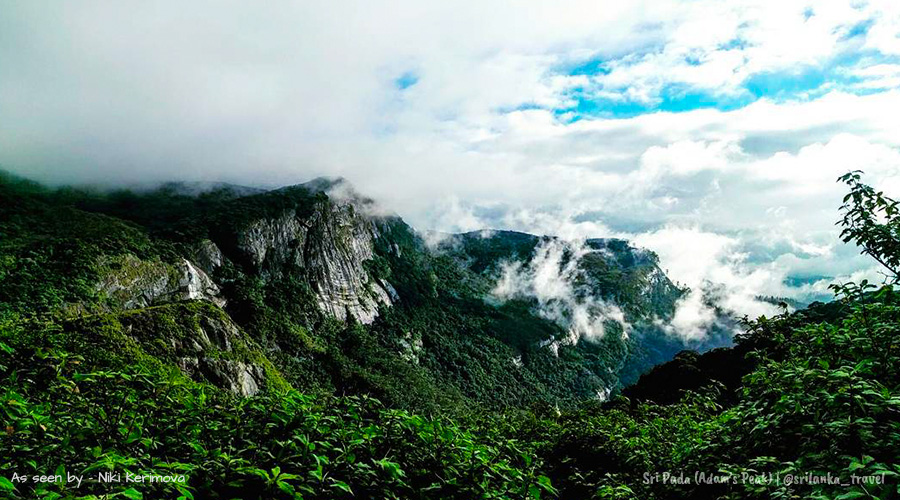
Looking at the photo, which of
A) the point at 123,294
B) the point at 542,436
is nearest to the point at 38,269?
the point at 123,294

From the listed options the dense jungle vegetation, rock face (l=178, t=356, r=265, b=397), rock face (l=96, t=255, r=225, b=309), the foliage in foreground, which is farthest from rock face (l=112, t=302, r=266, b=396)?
the foliage in foreground

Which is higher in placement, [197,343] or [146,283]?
[146,283]

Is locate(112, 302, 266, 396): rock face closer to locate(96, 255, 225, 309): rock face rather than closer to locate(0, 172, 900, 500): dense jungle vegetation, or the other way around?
locate(96, 255, 225, 309): rock face

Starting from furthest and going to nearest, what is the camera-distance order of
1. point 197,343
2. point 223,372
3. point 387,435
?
point 197,343 → point 223,372 → point 387,435

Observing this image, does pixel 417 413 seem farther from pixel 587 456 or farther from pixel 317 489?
pixel 587 456

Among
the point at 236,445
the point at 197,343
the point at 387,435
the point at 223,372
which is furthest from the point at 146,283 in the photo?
the point at 387,435

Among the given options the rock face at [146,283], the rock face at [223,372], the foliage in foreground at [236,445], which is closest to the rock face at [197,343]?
the rock face at [223,372]

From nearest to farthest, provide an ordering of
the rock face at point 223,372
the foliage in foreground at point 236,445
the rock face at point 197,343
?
the foliage in foreground at point 236,445
the rock face at point 197,343
the rock face at point 223,372

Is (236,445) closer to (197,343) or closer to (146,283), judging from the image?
(197,343)

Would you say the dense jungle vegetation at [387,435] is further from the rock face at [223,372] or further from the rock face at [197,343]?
the rock face at [223,372]
